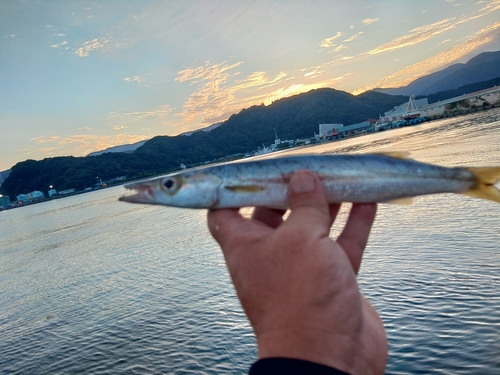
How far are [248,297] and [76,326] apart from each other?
56.9ft

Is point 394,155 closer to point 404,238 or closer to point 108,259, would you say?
point 404,238

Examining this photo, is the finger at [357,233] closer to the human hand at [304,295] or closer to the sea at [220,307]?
the human hand at [304,295]

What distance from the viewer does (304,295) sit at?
8.57 ft

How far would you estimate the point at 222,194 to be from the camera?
12.8 ft

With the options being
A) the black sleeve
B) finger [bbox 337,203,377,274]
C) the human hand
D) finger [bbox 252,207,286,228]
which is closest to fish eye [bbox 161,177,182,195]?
finger [bbox 252,207,286,228]

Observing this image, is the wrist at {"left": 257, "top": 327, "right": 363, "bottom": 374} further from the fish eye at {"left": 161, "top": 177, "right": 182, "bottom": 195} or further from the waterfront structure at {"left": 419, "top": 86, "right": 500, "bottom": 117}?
the waterfront structure at {"left": 419, "top": 86, "right": 500, "bottom": 117}

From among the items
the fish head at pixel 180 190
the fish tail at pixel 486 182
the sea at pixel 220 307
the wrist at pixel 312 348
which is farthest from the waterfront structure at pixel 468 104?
the wrist at pixel 312 348

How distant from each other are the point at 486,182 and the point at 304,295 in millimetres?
2869

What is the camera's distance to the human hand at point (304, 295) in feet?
8.11

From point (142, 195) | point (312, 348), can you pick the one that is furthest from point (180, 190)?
point (312, 348)

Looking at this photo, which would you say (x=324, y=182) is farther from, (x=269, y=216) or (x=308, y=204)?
(x=308, y=204)

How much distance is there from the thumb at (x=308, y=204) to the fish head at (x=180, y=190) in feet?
3.26

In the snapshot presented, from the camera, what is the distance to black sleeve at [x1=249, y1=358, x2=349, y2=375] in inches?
Answer: 88.5

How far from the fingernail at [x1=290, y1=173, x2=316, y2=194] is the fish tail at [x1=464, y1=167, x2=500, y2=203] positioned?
6.99 feet
